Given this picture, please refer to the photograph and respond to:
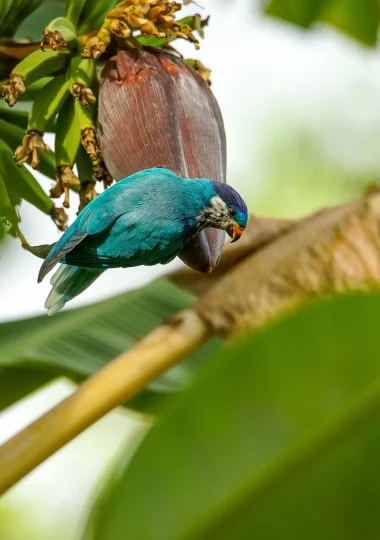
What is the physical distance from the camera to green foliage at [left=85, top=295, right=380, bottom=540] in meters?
0.97

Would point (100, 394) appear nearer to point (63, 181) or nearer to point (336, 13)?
point (63, 181)

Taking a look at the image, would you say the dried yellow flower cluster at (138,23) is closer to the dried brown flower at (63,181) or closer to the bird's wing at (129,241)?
the dried brown flower at (63,181)

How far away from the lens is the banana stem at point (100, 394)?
1.42m

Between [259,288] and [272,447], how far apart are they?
765mm

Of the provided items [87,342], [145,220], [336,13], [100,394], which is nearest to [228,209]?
[145,220]

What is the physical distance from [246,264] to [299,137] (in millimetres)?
6671

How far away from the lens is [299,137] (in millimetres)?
8297

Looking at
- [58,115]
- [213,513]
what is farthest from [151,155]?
[213,513]

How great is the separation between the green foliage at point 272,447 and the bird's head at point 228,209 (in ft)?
0.54

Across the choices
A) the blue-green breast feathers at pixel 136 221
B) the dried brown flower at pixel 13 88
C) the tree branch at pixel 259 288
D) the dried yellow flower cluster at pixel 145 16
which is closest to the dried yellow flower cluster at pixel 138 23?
the dried yellow flower cluster at pixel 145 16

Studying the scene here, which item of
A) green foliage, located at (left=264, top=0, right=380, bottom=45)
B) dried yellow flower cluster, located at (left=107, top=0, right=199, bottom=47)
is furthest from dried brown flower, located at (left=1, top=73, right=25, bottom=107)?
green foliage, located at (left=264, top=0, right=380, bottom=45)

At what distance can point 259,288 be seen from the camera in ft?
5.76

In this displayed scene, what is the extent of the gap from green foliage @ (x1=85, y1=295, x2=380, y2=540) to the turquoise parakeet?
0.19 m

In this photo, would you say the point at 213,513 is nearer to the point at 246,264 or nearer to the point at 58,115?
the point at 58,115
